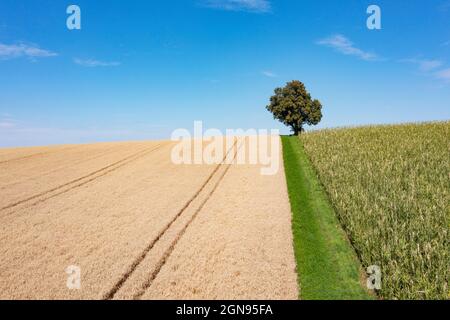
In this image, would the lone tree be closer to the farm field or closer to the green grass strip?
the farm field

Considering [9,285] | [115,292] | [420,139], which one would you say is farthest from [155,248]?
[420,139]

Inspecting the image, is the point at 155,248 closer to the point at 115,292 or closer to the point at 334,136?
the point at 115,292

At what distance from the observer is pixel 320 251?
12688mm

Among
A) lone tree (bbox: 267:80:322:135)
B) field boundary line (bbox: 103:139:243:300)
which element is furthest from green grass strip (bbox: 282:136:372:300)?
lone tree (bbox: 267:80:322:135)

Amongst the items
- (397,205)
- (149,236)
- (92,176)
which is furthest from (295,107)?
(149,236)

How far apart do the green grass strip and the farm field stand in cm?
42

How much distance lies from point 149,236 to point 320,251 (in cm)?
622

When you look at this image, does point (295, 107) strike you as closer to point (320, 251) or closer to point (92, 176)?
point (92, 176)

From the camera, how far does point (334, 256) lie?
1227 cm

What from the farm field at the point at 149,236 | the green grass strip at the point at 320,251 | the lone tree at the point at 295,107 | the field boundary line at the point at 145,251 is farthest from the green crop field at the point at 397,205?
the lone tree at the point at 295,107

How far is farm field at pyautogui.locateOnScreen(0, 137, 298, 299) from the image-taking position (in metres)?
10.6

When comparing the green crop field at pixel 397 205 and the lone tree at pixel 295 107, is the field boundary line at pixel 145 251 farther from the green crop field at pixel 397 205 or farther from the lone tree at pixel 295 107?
the lone tree at pixel 295 107

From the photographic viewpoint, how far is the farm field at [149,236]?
10.6m

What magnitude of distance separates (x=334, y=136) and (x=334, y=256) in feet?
79.4
